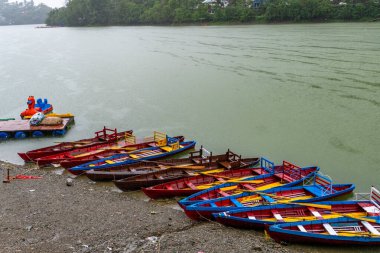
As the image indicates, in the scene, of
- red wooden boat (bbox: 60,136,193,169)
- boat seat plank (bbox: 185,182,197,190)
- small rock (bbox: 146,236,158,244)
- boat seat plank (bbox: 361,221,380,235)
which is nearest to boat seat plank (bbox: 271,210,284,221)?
boat seat plank (bbox: 361,221,380,235)

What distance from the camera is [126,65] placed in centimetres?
6328

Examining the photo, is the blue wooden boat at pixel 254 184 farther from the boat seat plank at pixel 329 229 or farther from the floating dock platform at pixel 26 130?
the floating dock platform at pixel 26 130

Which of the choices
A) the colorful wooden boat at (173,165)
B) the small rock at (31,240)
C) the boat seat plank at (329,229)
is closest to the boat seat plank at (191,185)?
the colorful wooden boat at (173,165)

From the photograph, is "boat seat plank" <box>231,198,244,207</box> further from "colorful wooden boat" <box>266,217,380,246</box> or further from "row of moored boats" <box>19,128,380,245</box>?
"colorful wooden boat" <box>266,217,380,246</box>

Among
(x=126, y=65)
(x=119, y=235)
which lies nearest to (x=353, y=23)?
(x=126, y=65)

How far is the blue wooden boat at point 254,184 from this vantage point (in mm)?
16922

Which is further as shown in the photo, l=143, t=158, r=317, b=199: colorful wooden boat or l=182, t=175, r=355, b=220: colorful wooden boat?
l=143, t=158, r=317, b=199: colorful wooden boat

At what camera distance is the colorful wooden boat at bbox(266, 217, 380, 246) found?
1383 cm

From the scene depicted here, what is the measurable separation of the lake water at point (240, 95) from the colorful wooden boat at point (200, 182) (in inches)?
177

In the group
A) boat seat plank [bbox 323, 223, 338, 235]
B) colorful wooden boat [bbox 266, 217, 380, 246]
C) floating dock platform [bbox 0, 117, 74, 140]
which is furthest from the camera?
floating dock platform [bbox 0, 117, 74, 140]

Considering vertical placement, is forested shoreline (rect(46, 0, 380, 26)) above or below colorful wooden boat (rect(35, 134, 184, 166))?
above

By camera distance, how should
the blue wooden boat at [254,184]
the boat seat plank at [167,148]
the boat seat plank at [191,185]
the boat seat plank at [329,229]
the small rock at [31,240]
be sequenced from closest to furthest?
the boat seat plank at [329,229], the small rock at [31,240], the blue wooden boat at [254,184], the boat seat plank at [191,185], the boat seat plank at [167,148]

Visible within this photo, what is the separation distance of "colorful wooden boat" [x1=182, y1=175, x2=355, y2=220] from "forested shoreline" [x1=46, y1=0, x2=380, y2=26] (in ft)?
304

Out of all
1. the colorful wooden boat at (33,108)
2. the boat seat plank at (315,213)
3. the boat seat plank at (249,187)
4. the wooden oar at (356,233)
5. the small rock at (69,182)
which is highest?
the colorful wooden boat at (33,108)
